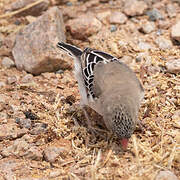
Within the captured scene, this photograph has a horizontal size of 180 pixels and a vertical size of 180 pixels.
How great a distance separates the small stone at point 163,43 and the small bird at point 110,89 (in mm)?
2501

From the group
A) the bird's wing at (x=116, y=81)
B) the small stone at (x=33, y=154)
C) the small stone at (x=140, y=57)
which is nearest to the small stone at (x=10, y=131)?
the small stone at (x=33, y=154)

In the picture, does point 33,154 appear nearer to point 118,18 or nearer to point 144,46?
point 144,46

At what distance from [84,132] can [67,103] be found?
4.18ft

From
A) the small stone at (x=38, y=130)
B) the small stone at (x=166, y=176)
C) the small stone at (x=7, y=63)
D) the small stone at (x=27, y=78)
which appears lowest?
the small stone at (x=166, y=176)

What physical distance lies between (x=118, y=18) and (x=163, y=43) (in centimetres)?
163

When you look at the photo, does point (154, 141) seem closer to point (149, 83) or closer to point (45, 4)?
point (149, 83)

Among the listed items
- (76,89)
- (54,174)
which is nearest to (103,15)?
(76,89)

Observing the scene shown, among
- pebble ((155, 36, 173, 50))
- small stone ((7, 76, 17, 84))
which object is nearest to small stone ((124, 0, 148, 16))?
pebble ((155, 36, 173, 50))

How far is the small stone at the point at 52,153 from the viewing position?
7.07 meters

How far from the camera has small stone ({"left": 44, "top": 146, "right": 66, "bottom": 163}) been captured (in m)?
7.07

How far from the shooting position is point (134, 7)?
11359mm

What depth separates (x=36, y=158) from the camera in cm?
716

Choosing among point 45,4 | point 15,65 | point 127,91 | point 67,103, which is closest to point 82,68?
point 67,103

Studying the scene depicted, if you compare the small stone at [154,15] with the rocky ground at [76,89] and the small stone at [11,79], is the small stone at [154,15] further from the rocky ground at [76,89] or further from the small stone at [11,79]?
the small stone at [11,79]
